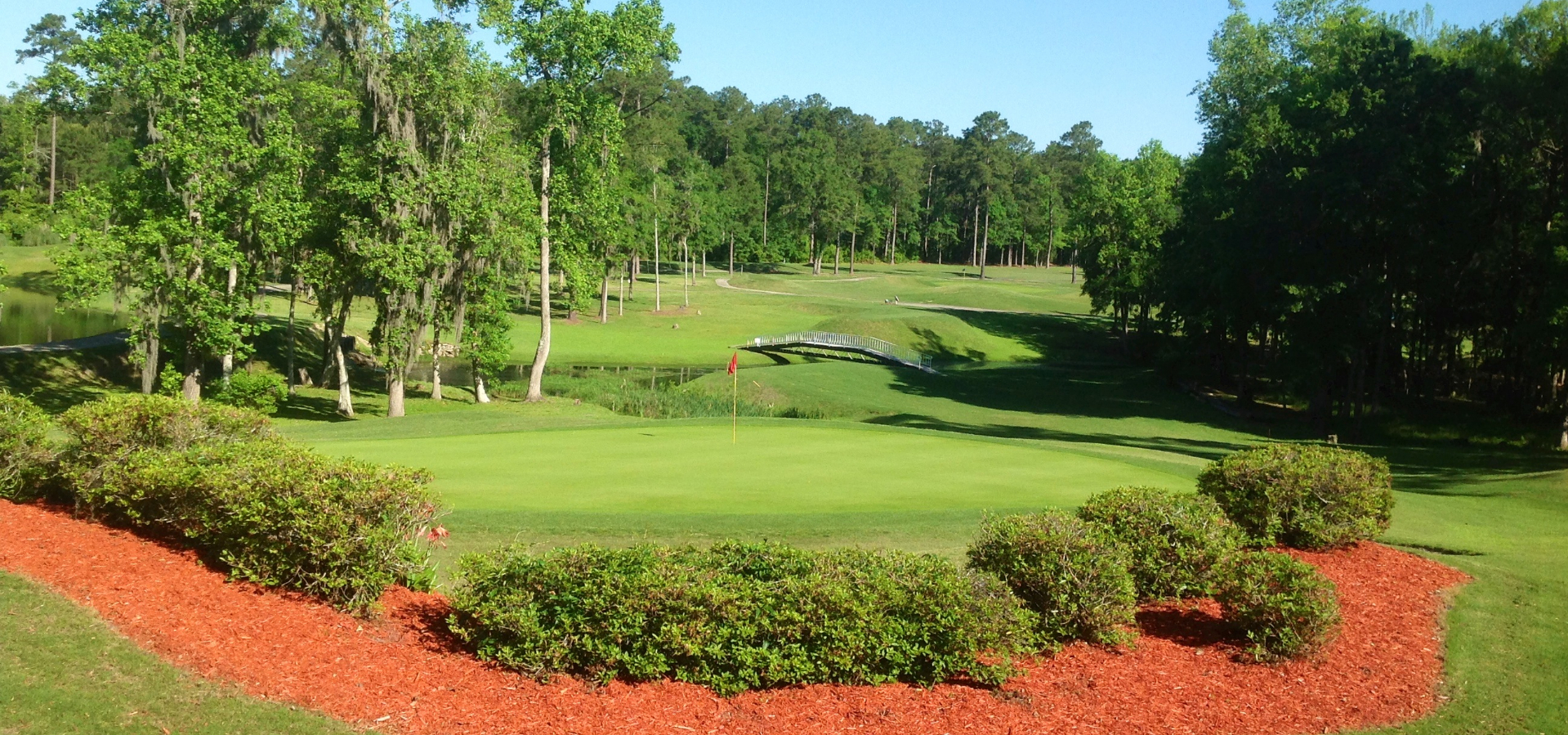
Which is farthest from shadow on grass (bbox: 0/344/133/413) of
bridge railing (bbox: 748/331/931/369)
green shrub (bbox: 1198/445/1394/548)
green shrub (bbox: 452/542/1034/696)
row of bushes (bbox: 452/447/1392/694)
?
bridge railing (bbox: 748/331/931/369)

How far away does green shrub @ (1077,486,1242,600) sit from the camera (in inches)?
409

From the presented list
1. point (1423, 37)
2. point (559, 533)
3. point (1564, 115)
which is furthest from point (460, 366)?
point (1423, 37)

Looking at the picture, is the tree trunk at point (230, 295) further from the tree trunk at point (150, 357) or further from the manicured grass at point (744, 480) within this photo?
the manicured grass at point (744, 480)

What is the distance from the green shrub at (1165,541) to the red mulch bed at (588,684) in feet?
2.04


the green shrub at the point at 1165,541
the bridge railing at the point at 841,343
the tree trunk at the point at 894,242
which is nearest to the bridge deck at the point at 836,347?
the bridge railing at the point at 841,343

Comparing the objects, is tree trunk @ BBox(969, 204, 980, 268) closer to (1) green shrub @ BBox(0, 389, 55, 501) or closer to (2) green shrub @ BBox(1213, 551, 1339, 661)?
(2) green shrub @ BBox(1213, 551, 1339, 661)

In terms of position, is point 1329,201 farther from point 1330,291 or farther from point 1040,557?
point 1040,557

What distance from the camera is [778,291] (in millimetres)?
94125

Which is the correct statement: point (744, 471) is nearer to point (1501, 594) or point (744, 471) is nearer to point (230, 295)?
point (1501, 594)

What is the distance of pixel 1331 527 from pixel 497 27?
102 feet

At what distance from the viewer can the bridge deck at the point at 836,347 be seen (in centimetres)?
6053

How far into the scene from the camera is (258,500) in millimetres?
8891

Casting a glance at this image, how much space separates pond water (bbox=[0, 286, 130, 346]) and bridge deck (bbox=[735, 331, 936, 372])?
32743 millimetres

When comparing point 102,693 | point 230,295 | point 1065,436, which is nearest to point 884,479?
point 102,693
